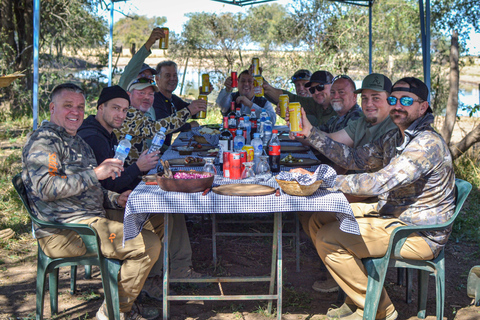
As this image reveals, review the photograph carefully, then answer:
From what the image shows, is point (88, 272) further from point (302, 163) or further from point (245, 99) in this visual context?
point (245, 99)

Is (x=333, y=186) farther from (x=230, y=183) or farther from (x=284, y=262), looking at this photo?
(x=284, y=262)

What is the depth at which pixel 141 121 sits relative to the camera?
4281 millimetres

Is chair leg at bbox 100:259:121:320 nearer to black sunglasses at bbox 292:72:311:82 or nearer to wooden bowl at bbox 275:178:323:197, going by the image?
→ wooden bowl at bbox 275:178:323:197

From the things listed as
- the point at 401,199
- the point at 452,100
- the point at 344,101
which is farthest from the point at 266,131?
the point at 452,100

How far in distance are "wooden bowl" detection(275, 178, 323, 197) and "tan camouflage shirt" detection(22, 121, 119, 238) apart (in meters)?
1.16

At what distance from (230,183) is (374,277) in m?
1.08

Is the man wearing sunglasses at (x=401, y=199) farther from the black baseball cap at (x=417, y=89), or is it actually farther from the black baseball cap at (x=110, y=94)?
the black baseball cap at (x=110, y=94)

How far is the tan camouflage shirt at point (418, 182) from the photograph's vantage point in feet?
9.36

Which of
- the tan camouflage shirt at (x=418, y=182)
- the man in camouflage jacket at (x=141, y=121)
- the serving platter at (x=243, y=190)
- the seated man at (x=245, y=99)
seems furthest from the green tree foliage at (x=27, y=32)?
the tan camouflage shirt at (x=418, y=182)

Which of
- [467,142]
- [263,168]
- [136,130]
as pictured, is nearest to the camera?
[263,168]

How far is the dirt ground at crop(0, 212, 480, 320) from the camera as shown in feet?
11.0

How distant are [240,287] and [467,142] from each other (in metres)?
4.49

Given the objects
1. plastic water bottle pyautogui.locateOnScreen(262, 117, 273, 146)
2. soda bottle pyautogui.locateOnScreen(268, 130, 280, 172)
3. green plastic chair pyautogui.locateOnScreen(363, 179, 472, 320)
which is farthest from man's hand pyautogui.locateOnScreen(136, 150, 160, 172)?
green plastic chair pyautogui.locateOnScreen(363, 179, 472, 320)

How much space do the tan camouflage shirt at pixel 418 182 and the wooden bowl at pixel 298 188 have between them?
230 millimetres
